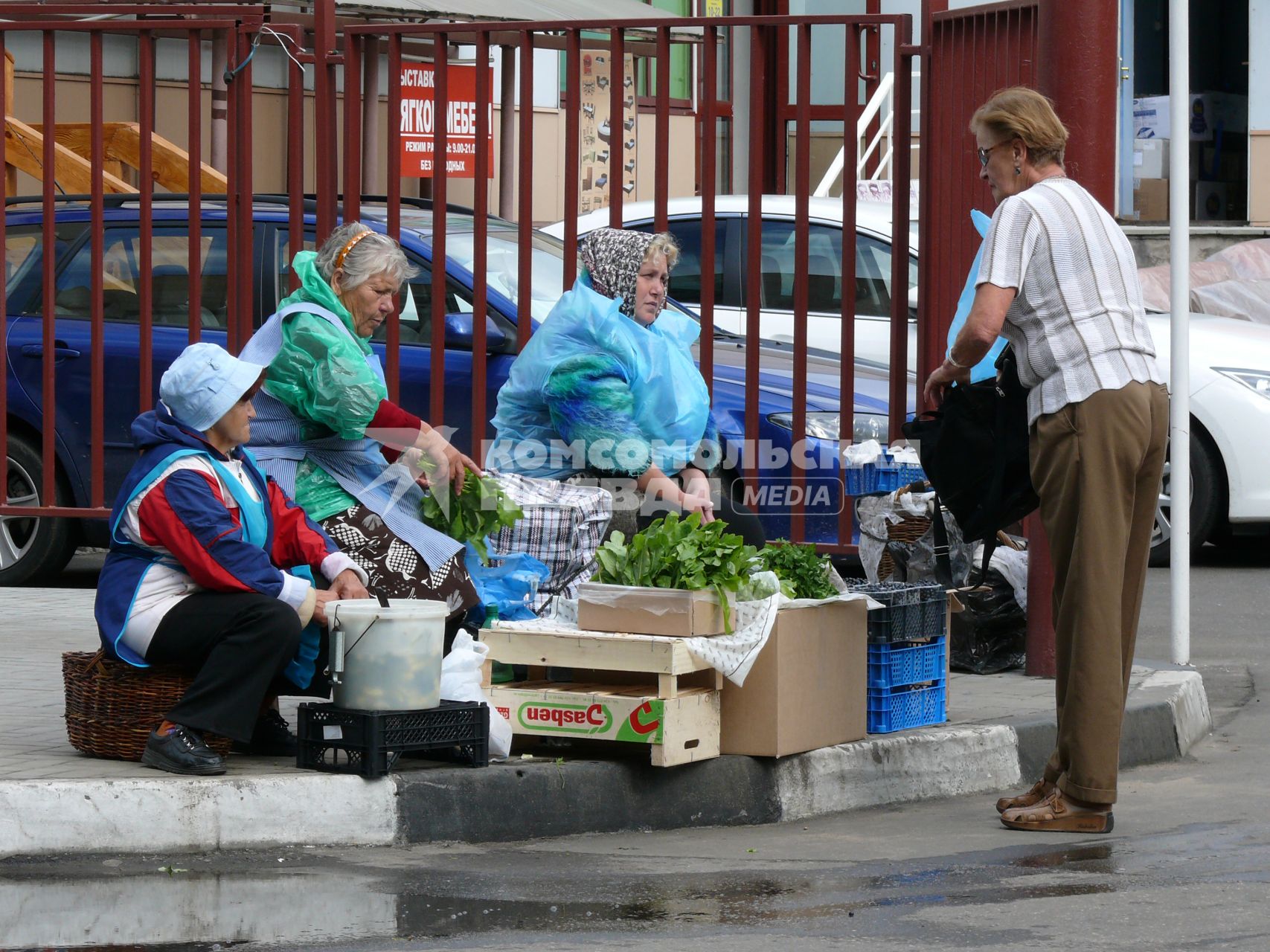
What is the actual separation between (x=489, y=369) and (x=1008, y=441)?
319cm

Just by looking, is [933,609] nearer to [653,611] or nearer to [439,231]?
[653,611]

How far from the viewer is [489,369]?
8.13m

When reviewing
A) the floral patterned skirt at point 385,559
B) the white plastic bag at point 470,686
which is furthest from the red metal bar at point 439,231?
the white plastic bag at point 470,686

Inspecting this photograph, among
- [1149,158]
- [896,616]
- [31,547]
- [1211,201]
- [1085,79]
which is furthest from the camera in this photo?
[1211,201]

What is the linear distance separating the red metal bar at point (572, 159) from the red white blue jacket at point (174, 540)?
2383 millimetres

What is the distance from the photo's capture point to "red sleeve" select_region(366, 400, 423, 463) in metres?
5.96

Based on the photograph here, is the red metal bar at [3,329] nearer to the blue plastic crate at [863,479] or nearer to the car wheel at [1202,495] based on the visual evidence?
the blue plastic crate at [863,479]

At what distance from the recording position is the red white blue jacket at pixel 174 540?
5109 millimetres

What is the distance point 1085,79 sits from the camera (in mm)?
6488

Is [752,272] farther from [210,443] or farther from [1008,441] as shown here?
A: [210,443]

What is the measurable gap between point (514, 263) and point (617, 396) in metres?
2.32

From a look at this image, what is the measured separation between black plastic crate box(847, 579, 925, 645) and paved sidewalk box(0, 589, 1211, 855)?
29 centimetres

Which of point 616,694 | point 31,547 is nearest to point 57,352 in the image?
point 31,547

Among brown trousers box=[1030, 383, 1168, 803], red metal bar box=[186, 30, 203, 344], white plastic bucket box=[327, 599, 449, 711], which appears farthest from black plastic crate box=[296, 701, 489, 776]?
red metal bar box=[186, 30, 203, 344]
